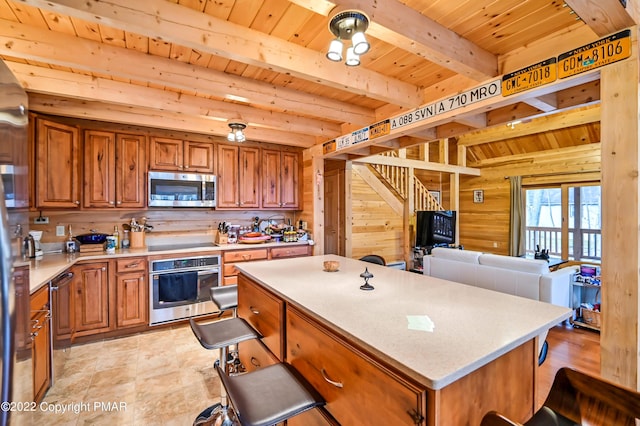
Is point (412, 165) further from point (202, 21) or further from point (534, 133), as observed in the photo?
point (202, 21)

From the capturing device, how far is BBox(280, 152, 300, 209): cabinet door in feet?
15.4

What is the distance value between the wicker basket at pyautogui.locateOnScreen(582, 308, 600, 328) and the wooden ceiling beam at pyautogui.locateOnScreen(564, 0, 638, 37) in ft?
11.1

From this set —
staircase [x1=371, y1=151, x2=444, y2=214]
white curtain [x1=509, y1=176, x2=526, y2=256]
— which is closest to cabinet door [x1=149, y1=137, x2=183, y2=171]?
staircase [x1=371, y1=151, x2=444, y2=214]

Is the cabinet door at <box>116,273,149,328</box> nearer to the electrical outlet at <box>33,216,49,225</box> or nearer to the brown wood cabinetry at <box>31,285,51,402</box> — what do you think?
the brown wood cabinetry at <box>31,285,51,402</box>

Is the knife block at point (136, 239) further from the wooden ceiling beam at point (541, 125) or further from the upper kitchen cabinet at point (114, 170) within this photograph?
the wooden ceiling beam at point (541, 125)

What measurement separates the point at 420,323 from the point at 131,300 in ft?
11.2

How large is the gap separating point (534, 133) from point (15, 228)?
7.77m

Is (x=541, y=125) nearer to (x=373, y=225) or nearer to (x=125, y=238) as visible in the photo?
(x=373, y=225)

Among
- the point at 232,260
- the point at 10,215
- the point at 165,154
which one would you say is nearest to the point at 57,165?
the point at 165,154

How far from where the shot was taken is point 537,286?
10.3 ft

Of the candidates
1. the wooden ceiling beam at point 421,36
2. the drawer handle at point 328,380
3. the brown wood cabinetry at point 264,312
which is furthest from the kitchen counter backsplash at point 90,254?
the wooden ceiling beam at point 421,36

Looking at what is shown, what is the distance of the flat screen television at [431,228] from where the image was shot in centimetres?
626

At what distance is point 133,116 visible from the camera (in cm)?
345

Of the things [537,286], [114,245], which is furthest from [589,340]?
[114,245]
